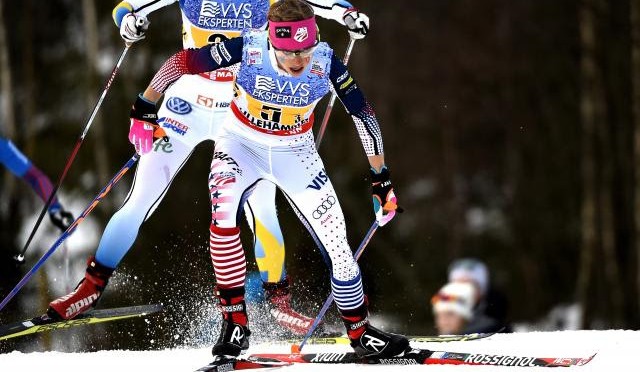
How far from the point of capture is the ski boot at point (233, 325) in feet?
22.3

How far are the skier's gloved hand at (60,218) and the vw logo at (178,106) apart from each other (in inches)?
64.6

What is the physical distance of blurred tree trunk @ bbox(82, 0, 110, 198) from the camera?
19.5 metres

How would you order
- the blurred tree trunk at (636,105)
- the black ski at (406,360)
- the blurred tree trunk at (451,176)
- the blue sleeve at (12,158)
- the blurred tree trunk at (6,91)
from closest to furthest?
the black ski at (406,360) < the blue sleeve at (12,158) < the blurred tree trunk at (636,105) < the blurred tree trunk at (6,91) < the blurred tree trunk at (451,176)

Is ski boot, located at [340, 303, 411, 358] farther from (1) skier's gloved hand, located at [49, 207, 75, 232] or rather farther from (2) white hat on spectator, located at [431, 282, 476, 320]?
(1) skier's gloved hand, located at [49, 207, 75, 232]

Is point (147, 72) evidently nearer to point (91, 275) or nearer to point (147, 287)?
point (147, 287)

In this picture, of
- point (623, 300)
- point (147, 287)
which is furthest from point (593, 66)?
point (147, 287)

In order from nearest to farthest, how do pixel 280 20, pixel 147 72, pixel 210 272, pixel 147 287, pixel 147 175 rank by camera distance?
pixel 280 20 → pixel 147 175 → pixel 210 272 → pixel 147 287 → pixel 147 72

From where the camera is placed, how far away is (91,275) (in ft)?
25.9

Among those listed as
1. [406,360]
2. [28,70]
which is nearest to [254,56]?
[406,360]

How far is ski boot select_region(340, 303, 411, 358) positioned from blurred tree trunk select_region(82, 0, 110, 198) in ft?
41.9

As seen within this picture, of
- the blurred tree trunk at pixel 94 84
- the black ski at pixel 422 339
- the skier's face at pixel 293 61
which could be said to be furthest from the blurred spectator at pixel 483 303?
the blurred tree trunk at pixel 94 84

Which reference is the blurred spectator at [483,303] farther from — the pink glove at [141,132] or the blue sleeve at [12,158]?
the blue sleeve at [12,158]

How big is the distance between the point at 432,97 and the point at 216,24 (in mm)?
16071

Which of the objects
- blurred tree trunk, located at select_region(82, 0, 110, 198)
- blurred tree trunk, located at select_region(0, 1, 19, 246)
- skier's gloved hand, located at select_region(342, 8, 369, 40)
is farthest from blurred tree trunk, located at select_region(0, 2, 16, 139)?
skier's gloved hand, located at select_region(342, 8, 369, 40)
